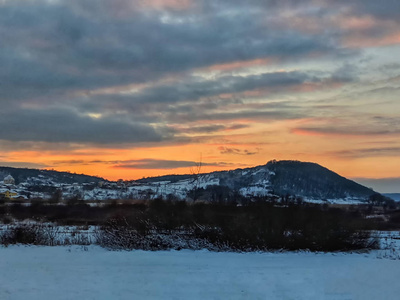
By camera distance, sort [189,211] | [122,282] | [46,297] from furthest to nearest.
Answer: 1. [189,211]
2. [122,282]
3. [46,297]

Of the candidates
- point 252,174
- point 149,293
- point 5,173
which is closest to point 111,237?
point 149,293

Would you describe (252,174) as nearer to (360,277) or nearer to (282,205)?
(282,205)

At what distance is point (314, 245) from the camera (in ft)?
74.4

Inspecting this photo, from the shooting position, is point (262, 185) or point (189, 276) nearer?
point (189, 276)

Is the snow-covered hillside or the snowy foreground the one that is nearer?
the snowy foreground

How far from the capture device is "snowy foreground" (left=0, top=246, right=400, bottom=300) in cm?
1199

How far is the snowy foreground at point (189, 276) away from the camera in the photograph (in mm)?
11992

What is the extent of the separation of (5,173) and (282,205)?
16784 centimetres

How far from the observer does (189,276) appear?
14.4 metres

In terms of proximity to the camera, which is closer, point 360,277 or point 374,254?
point 360,277

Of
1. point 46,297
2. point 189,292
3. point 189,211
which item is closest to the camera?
point 46,297

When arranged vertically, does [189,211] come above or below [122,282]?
above

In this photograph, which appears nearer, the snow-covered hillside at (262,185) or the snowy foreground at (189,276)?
the snowy foreground at (189,276)

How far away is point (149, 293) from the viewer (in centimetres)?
1192
